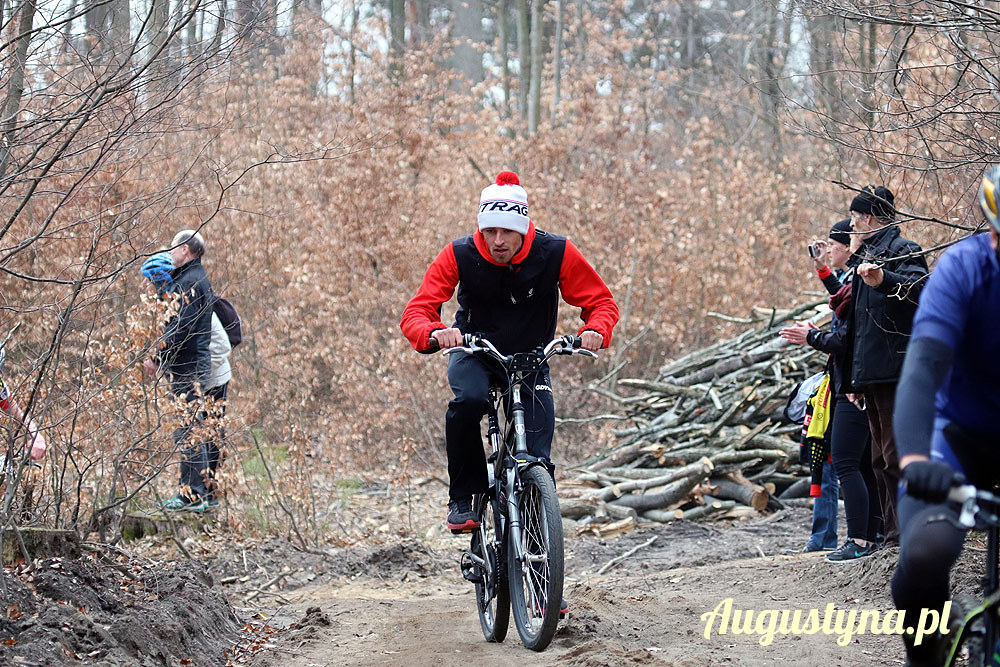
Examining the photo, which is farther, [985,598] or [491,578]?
[491,578]

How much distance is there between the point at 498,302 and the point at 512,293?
101mm

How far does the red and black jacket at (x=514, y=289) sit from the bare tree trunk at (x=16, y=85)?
2334 mm

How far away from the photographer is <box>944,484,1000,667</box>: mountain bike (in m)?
3.07

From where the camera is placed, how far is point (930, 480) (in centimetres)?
299

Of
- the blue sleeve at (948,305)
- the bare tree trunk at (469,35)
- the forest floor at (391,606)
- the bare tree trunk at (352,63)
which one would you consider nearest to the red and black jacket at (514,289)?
the forest floor at (391,606)

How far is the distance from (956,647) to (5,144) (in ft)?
16.6

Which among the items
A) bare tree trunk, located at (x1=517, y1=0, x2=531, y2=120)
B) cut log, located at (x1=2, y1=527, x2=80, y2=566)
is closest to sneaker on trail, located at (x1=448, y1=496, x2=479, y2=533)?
cut log, located at (x1=2, y1=527, x2=80, y2=566)

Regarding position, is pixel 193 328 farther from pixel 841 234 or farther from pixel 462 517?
pixel 841 234

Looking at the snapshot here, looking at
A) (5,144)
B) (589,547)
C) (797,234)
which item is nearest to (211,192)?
(589,547)

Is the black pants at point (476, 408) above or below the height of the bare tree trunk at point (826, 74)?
below

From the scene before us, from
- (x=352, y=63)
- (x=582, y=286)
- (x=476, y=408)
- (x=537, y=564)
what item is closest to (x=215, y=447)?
(x=476, y=408)

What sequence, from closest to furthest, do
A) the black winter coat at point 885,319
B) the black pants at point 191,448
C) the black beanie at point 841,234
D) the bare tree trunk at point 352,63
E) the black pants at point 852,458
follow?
the black winter coat at point 885,319 < the black pants at point 852,458 < the black beanie at point 841,234 < the black pants at point 191,448 < the bare tree trunk at point 352,63

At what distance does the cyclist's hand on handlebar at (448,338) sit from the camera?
18.4ft

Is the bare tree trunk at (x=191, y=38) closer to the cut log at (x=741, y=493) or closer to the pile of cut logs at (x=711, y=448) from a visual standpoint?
the pile of cut logs at (x=711, y=448)
